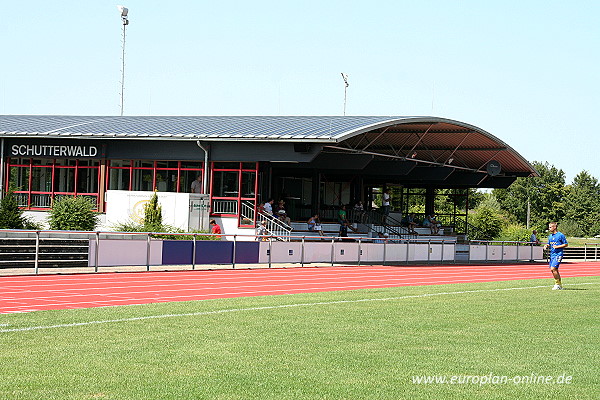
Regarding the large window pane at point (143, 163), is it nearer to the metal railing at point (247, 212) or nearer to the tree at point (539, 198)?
the metal railing at point (247, 212)

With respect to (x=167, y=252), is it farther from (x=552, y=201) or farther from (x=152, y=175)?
(x=552, y=201)

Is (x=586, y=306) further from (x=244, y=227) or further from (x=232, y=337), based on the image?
(x=244, y=227)

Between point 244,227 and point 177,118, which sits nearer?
point 244,227

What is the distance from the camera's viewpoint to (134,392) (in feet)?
24.9

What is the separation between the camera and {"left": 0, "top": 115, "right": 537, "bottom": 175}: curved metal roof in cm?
3869

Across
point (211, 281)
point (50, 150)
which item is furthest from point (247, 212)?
point (211, 281)

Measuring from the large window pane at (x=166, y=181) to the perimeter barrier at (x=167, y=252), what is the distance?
7.81 metres

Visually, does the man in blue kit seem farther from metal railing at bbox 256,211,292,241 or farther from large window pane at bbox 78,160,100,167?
large window pane at bbox 78,160,100,167

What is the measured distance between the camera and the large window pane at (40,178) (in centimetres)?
4284

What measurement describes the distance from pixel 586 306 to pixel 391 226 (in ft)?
111

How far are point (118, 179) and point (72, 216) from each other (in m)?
5.40

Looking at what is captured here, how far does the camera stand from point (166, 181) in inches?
1641

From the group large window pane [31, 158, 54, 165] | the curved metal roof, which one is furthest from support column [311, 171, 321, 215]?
large window pane [31, 158, 54, 165]

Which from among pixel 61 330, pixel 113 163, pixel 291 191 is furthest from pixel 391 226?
pixel 61 330
